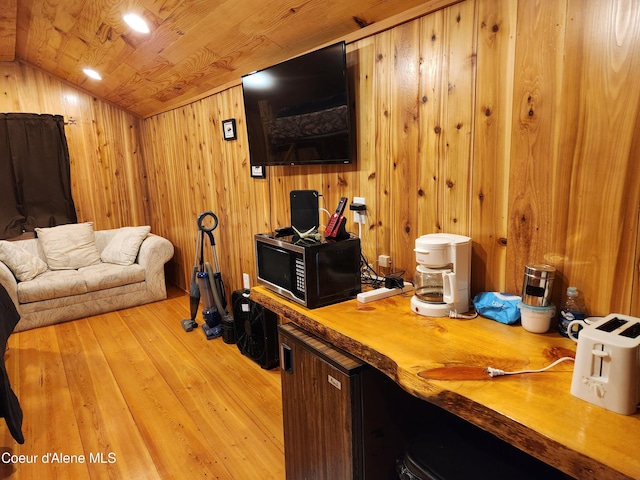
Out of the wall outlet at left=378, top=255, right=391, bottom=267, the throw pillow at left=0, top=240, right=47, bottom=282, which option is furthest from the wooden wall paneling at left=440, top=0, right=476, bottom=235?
the throw pillow at left=0, top=240, right=47, bottom=282

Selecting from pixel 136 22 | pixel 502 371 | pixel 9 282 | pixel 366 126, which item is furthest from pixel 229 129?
pixel 502 371

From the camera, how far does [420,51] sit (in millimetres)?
1842

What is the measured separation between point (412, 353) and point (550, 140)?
2.90ft

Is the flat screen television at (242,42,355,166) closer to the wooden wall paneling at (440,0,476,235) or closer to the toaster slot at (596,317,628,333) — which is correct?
the wooden wall paneling at (440,0,476,235)

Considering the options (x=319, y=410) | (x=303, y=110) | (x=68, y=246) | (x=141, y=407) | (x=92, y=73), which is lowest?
(x=141, y=407)

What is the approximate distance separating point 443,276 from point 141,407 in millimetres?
2115

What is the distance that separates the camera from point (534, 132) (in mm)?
1485

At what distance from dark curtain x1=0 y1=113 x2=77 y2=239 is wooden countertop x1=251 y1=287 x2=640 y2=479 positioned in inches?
172

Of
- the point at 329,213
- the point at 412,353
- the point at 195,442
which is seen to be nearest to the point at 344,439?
the point at 412,353

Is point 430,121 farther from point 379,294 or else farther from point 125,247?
point 125,247

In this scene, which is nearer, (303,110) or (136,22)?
(303,110)

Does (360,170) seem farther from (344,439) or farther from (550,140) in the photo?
(344,439)

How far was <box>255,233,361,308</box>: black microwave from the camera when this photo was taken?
1781 mm

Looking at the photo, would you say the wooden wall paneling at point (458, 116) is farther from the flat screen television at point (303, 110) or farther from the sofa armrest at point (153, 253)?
the sofa armrest at point (153, 253)
